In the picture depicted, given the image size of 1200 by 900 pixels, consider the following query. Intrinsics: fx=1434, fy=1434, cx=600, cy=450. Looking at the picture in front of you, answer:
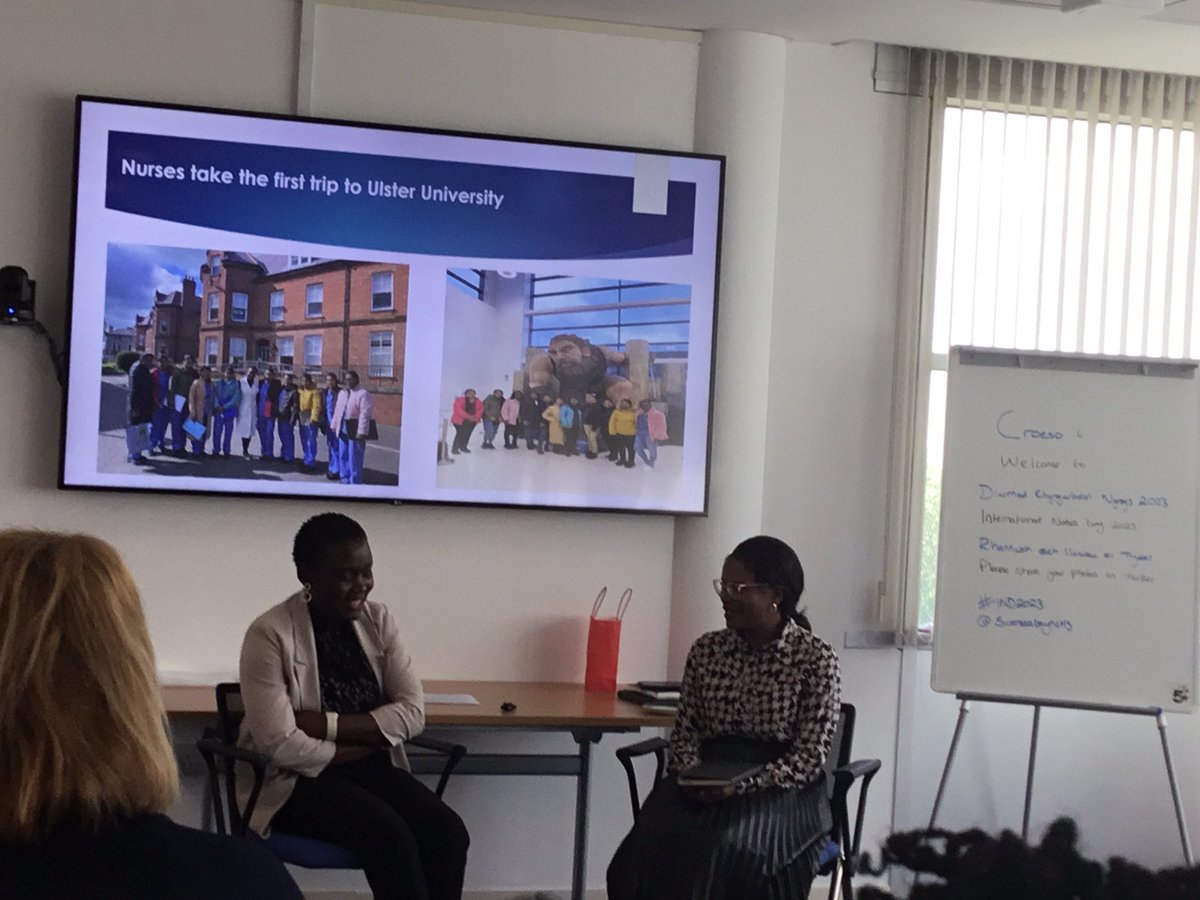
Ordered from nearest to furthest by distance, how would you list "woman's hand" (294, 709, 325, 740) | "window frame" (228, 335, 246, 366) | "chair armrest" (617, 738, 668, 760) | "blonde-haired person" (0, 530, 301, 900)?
"blonde-haired person" (0, 530, 301, 900) < "woman's hand" (294, 709, 325, 740) < "chair armrest" (617, 738, 668, 760) < "window frame" (228, 335, 246, 366)

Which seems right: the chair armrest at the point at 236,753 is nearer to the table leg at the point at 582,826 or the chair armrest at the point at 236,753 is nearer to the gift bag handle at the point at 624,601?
the table leg at the point at 582,826

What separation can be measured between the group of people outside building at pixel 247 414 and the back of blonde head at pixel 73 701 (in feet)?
10.2

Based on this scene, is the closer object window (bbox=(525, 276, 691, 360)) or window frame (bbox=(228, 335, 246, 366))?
window frame (bbox=(228, 335, 246, 366))

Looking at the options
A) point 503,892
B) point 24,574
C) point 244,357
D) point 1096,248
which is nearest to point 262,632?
point 244,357

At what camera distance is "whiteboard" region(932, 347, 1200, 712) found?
464 cm

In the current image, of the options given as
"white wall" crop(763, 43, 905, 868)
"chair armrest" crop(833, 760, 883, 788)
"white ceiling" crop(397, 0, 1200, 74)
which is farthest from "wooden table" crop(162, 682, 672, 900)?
"white ceiling" crop(397, 0, 1200, 74)

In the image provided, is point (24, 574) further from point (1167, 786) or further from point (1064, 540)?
point (1167, 786)

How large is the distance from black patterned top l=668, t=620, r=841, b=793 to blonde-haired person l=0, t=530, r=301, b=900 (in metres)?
2.45

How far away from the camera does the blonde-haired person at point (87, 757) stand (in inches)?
53.9

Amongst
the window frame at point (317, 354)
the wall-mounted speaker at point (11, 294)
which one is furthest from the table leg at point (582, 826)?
the wall-mounted speaker at point (11, 294)

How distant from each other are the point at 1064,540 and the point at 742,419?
1116mm

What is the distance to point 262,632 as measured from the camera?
3.71 m

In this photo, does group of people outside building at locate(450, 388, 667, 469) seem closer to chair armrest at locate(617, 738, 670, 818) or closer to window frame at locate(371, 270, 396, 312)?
window frame at locate(371, 270, 396, 312)

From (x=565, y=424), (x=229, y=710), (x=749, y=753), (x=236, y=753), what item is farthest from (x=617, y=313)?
(x=236, y=753)
